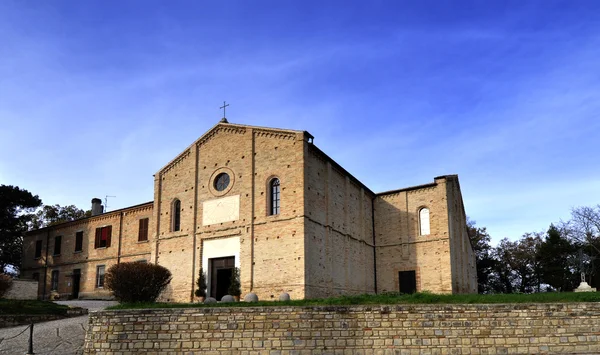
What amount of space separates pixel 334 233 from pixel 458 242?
38.3 feet

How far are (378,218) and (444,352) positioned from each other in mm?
18965

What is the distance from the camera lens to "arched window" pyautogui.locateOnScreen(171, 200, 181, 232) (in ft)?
89.1

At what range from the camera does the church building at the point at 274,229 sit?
23.3m

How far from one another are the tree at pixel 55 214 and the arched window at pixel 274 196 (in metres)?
30.6

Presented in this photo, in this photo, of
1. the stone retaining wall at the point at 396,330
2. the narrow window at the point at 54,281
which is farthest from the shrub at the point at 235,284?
the narrow window at the point at 54,281

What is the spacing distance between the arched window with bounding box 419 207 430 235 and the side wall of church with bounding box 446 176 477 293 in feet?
4.64

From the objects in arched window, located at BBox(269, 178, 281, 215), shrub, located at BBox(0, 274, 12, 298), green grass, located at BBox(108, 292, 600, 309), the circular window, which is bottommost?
green grass, located at BBox(108, 292, 600, 309)

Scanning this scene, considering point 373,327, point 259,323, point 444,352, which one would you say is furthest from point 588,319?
point 259,323

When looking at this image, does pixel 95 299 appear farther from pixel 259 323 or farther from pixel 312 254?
pixel 259 323

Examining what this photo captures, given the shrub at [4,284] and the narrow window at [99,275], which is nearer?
the shrub at [4,284]

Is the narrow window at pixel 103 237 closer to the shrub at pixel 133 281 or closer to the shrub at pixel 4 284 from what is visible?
the shrub at pixel 4 284

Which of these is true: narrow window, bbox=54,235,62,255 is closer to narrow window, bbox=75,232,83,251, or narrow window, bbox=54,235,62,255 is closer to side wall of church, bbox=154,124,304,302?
narrow window, bbox=75,232,83,251

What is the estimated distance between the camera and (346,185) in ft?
93.7

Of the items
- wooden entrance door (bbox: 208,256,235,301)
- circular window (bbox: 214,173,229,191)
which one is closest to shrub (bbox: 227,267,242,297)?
wooden entrance door (bbox: 208,256,235,301)
